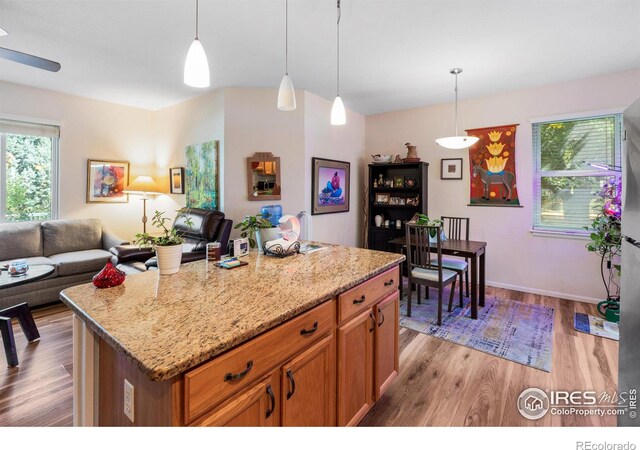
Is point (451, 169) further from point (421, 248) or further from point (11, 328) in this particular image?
point (11, 328)

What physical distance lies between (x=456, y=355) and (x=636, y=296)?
4.97ft

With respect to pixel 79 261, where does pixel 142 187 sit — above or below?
above

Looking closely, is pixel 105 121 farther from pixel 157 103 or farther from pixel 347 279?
pixel 347 279

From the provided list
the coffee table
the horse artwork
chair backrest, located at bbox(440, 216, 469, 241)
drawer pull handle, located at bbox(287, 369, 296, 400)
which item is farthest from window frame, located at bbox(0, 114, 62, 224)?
the horse artwork

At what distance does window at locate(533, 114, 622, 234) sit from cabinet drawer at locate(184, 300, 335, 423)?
3.78 metres

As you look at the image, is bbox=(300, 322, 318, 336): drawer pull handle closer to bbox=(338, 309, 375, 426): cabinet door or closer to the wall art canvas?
bbox=(338, 309, 375, 426): cabinet door

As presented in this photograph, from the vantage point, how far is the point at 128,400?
0.97 metres

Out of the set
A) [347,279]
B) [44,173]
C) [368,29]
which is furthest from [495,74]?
[44,173]

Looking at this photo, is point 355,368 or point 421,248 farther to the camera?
point 421,248

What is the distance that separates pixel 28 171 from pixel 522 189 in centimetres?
629

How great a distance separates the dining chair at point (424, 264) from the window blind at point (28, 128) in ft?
15.2

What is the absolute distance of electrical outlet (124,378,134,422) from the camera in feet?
3.16

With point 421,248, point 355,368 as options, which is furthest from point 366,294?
point 421,248

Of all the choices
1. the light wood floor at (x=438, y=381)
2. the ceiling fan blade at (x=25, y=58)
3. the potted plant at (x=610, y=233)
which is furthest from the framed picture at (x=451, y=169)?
the ceiling fan blade at (x=25, y=58)
